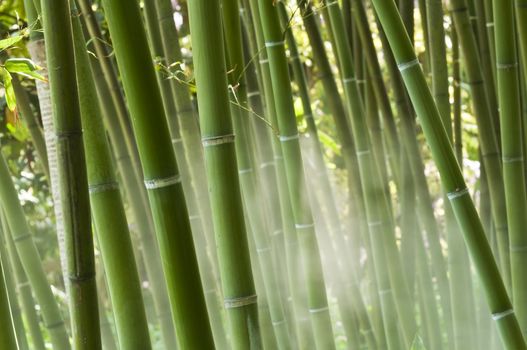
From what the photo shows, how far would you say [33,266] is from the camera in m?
1.59

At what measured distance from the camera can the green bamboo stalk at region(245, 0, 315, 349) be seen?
1.74 m

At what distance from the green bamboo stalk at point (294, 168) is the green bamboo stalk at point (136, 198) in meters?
0.51

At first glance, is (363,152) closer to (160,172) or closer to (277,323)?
(277,323)

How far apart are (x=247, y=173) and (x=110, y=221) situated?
2.42 feet

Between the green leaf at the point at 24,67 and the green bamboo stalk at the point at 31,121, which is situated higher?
the green bamboo stalk at the point at 31,121

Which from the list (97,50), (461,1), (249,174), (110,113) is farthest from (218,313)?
(461,1)

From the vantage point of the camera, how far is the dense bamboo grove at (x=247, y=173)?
823 millimetres

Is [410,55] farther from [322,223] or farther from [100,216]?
[322,223]

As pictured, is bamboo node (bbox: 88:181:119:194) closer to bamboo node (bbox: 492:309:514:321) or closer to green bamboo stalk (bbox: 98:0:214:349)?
green bamboo stalk (bbox: 98:0:214:349)

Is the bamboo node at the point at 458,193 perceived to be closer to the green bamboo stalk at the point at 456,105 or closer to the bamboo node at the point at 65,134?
the bamboo node at the point at 65,134

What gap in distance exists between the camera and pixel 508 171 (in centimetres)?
146

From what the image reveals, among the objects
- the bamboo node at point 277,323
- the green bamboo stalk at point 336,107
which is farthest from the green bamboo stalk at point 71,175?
the green bamboo stalk at point 336,107

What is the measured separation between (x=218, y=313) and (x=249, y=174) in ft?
1.30

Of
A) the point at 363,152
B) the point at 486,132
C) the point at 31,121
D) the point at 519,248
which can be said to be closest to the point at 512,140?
the point at 519,248
